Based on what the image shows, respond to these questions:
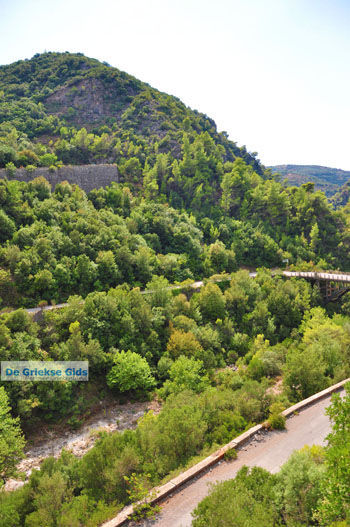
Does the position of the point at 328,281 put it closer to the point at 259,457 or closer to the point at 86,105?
the point at 259,457

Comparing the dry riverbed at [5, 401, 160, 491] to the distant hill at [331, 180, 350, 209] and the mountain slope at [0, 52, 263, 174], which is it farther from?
the distant hill at [331, 180, 350, 209]

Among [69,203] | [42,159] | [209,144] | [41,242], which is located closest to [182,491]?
[41,242]

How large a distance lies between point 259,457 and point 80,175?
52350 millimetres

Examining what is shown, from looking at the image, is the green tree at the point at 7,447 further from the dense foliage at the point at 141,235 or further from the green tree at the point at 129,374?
the dense foliage at the point at 141,235

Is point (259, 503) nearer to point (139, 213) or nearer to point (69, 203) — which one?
point (69, 203)

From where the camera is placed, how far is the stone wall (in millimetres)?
49031

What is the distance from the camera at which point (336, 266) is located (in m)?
62.1

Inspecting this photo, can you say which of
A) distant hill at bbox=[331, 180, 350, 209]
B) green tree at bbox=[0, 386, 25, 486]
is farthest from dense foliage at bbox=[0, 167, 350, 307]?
distant hill at bbox=[331, 180, 350, 209]

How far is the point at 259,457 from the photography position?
1605cm

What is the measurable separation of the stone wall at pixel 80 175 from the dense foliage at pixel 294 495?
163 feet

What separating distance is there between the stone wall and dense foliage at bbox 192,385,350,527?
4960cm

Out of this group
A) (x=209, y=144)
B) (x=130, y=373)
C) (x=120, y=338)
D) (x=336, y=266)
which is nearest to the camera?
(x=130, y=373)

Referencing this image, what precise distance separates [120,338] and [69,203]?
24369 mm

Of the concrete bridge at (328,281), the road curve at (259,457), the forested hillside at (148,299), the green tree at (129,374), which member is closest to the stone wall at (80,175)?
the forested hillside at (148,299)
